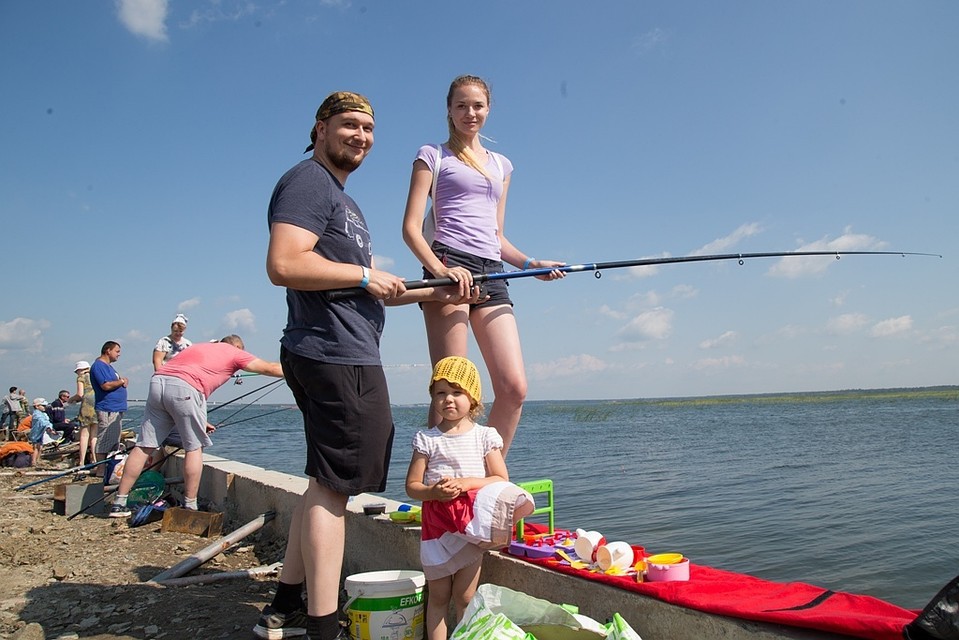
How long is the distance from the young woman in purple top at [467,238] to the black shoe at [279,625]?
0.89 m

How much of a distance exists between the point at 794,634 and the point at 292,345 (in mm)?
1696

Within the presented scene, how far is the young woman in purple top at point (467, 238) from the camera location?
300cm

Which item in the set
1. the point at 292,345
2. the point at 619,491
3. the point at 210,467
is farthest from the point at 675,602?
the point at 619,491

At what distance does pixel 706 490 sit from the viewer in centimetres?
876

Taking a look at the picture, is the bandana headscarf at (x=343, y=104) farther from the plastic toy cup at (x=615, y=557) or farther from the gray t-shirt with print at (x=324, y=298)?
the plastic toy cup at (x=615, y=557)

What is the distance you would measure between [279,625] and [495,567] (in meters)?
0.84

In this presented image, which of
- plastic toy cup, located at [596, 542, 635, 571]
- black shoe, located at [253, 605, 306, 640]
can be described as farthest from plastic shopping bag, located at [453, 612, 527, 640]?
black shoe, located at [253, 605, 306, 640]

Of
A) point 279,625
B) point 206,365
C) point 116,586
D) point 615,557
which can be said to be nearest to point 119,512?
point 206,365

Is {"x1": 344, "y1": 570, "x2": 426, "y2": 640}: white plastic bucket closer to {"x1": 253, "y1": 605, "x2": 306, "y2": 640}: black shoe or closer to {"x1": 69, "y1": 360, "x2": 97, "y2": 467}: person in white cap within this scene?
{"x1": 253, "y1": 605, "x2": 306, "y2": 640}: black shoe

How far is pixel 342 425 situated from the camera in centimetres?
233

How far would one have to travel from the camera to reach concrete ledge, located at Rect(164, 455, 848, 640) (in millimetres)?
2041

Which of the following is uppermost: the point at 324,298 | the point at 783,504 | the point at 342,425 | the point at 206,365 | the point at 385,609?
the point at 324,298

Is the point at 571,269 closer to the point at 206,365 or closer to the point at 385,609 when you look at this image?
the point at 385,609

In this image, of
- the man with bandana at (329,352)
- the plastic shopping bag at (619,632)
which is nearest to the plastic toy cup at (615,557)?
the plastic shopping bag at (619,632)
